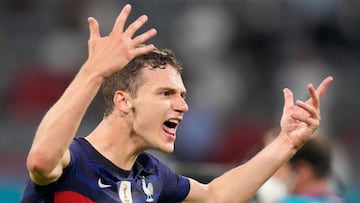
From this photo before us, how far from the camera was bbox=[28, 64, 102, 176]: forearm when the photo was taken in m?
5.21

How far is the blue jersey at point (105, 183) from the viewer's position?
5738 millimetres

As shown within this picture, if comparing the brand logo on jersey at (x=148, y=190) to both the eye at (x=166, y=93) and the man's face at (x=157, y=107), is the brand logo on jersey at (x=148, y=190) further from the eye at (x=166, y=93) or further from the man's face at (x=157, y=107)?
the eye at (x=166, y=93)

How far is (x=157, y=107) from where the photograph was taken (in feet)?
20.2

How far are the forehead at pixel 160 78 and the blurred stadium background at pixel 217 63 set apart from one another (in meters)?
7.93

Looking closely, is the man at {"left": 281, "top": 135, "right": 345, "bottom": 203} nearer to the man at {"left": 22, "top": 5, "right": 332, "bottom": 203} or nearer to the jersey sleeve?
the man at {"left": 22, "top": 5, "right": 332, "bottom": 203}

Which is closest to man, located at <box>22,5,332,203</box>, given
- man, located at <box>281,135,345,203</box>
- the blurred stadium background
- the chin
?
the chin

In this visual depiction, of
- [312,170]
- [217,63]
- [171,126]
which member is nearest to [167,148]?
[171,126]

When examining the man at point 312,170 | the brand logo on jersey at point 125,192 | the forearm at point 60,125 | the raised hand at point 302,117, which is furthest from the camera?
the man at point 312,170

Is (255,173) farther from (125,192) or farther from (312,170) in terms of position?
(312,170)

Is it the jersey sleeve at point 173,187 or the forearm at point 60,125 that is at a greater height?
the forearm at point 60,125

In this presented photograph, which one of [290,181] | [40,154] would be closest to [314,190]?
[290,181]

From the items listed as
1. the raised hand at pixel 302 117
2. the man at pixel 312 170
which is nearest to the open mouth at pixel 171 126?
the raised hand at pixel 302 117

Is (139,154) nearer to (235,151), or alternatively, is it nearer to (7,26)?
(235,151)

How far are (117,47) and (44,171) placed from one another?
659 mm
